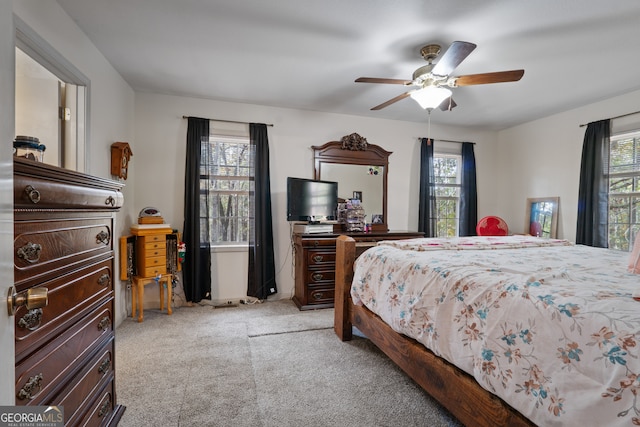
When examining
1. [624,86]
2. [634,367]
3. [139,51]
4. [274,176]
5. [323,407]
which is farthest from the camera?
[274,176]

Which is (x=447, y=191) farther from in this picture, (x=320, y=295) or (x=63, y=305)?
(x=63, y=305)

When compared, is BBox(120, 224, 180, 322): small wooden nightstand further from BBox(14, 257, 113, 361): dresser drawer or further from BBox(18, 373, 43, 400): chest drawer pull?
BBox(18, 373, 43, 400): chest drawer pull

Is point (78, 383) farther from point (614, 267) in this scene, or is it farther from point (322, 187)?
point (322, 187)

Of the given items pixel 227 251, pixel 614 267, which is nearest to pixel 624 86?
pixel 614 267

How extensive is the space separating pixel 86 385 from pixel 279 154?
316cm

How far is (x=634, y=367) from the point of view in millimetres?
792

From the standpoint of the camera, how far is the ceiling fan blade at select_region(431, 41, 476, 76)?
185 cm

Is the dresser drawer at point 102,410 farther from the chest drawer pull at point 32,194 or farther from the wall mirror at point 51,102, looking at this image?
the wall mirror at point 51,102

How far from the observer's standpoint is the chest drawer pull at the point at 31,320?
2.75 feet

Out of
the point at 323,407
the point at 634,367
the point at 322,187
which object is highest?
the point at 322,187

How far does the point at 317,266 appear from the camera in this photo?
3551 millimetres

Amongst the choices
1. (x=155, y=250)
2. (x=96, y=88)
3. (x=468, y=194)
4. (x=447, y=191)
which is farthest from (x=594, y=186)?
(x=96, y=88)

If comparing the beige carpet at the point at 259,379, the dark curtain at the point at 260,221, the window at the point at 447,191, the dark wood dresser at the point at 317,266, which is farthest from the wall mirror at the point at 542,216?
the dark curtain at the point at 260,221

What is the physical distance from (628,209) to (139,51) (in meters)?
5.33
